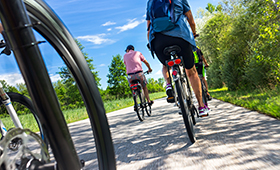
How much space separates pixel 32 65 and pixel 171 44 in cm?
270

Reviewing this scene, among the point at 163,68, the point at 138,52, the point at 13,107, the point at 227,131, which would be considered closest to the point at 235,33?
the point at 138,52

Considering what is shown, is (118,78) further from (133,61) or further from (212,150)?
(212,150)

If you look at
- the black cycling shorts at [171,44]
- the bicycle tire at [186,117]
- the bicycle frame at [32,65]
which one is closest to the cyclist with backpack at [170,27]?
the black cycling shorts at [171,44]

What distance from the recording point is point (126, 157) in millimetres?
2865

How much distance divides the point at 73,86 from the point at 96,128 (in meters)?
0.22

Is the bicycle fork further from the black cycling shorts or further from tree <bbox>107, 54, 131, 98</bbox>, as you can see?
tree <bbox>107, 54, 131, 98</bbox>

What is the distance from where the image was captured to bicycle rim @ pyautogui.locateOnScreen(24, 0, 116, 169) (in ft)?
2.91

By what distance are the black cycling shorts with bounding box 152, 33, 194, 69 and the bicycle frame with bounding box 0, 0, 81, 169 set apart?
2636 mm

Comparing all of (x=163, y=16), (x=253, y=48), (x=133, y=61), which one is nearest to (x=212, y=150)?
(x=163, y=16)

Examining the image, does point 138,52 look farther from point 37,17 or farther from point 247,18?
point 247,18

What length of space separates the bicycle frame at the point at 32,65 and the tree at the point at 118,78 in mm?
58845

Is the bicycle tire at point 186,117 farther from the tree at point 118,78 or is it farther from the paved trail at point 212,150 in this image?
the tree at point 118,78

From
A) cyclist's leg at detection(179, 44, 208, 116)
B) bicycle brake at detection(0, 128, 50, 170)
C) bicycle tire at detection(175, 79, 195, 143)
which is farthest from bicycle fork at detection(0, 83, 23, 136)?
cyclist's leg at detection(179, 44, 208, 116)

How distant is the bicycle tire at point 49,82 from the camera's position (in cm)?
72
